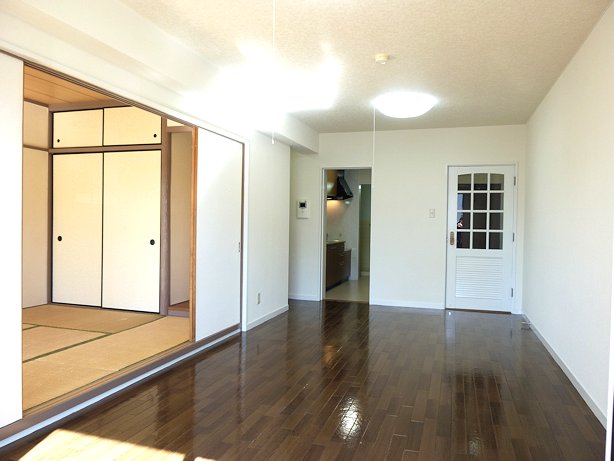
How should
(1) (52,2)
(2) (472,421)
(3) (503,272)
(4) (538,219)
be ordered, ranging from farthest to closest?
(3) (503,272)
(4) (538,219)
(2) (472,421)
(1) (52,2)

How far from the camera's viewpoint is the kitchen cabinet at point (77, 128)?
6156mm

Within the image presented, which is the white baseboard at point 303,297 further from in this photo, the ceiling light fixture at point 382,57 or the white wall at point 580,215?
the ceiling light fixture at point 382,57

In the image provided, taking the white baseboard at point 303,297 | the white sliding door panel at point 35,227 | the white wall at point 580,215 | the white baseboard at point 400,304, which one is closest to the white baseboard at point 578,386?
the white wall at point 580,215

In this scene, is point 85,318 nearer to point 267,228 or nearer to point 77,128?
point 267,228

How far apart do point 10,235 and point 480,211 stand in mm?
5923

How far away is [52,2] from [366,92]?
3.23 meters

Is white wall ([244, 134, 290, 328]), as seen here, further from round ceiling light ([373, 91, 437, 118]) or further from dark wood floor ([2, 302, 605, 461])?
round ceiling light ([373, 91, 437, 118])

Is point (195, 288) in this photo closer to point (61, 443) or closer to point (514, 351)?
point (61, 443)

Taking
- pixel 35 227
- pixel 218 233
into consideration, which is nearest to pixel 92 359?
pixel 218 233

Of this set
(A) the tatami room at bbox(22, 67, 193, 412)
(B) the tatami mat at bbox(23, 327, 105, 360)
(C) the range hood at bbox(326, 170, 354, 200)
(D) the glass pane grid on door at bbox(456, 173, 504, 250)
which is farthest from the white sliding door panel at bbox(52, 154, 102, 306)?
(D) the glass pane grid on door at bbox(456, 173, 504, 250)

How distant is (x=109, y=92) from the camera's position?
10.5 ft

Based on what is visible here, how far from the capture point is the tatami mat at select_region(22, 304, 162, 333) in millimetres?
5141

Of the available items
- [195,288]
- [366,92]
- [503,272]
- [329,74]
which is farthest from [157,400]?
[503,272]

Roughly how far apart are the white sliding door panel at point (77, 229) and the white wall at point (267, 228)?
212cm
